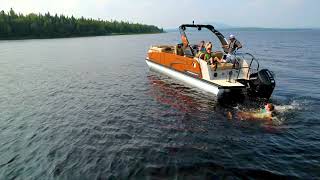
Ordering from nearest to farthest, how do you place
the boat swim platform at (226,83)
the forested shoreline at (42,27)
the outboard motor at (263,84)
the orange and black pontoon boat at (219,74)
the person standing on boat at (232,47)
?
the outboard motor at (263,84)
the orange and black pontoon boat at (219,74)
the boat swim platform at (226,83)
the person standing on boat at (232,47)
the forested shoreline at (42,27)

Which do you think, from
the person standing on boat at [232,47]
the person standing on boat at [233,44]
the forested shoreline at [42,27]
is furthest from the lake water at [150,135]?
the forested shoreline at [42,27]

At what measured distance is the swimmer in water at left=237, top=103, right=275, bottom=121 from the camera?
13.3 metres

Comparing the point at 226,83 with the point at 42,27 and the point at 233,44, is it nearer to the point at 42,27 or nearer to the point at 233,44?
the point at 233,44

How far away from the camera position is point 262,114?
45.0 ft

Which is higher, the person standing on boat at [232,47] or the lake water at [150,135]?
the person standing on boat at [232,47]

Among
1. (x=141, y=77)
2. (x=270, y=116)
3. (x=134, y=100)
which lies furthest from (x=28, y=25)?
(x=270, y=116)

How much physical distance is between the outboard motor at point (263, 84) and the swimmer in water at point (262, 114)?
206cm

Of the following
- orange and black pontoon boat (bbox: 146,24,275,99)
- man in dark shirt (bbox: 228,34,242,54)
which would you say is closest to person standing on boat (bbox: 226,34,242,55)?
man in dark shirt (bbox: 228,34,242,54)

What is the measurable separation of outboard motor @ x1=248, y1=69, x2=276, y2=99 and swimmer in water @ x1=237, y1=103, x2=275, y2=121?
2.06m

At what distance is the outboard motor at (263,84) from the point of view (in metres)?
15.6

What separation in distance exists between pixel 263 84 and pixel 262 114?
2.55 metres

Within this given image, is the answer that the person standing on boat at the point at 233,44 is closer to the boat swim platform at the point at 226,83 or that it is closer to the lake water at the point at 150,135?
the boat swim platform at the point at 226,83

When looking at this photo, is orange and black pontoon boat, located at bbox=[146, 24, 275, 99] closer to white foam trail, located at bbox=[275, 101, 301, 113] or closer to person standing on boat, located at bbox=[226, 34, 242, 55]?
person standing on boat, located at bbox=[226, 34, 242, 55]

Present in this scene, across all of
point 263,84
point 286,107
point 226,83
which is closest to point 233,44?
point 226,83
